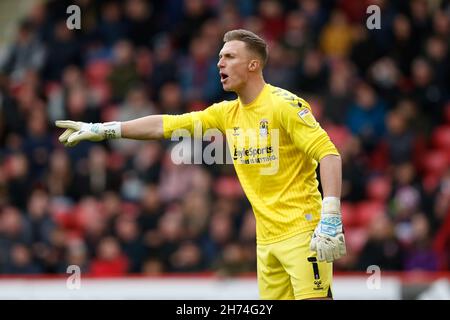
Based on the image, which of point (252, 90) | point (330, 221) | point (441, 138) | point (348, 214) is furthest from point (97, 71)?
point (330, 221)

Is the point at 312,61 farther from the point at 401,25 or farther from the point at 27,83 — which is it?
the point at 27,83

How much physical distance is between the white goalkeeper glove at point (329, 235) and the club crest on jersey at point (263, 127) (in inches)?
29.6

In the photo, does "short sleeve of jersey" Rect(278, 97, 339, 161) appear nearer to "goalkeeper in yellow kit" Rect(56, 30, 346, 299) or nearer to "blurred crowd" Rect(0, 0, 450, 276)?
"goalkeeper in yellow kit" Rect(56, 30, 346, 299)

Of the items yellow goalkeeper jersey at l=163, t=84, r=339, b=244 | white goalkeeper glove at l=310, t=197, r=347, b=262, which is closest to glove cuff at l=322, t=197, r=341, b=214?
white goalkeeper glove at l=310, t=197, r=347, b=262

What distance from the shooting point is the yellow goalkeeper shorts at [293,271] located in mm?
8109

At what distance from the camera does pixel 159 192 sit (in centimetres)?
1596

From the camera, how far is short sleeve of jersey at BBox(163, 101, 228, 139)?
8.51 m

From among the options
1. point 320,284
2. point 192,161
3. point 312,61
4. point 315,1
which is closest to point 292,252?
point 320,284

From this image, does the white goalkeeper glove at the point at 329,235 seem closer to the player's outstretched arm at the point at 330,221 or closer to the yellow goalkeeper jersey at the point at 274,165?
the player's outstretched arm at the point at 330,221

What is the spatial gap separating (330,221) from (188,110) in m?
9.10

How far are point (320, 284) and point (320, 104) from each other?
840 cm

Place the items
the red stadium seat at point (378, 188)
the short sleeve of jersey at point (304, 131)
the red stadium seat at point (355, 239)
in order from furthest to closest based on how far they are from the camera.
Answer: the red stadium seat at point (378, 188), the red stadium seat at point (355, 239), the short sleeve of jersey at point (304, 131)


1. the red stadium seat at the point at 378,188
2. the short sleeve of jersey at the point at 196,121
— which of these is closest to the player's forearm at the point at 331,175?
the short sleeve of jersey at the point at 196,121

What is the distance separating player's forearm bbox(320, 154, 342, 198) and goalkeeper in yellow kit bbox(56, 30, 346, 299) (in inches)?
3.3
